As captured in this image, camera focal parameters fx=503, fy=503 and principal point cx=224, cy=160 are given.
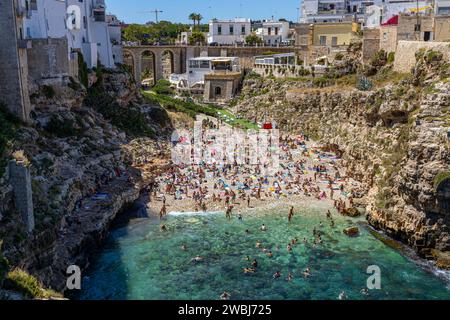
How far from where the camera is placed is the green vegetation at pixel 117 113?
138 feet

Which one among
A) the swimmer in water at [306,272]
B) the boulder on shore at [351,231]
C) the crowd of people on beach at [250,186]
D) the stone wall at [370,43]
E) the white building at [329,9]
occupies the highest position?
the white building at [329,9]

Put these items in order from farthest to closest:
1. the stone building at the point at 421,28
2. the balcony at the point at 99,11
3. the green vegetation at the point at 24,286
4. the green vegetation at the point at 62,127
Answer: the balcony at the point at 99,11, the stone building at the point at 421,28, the green vegetation at the point at 62,127, the green vegetation at the point at 24,286

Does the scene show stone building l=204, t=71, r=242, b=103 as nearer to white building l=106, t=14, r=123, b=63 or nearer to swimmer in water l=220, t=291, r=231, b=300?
white building l=106, t=14, r=123, b=63

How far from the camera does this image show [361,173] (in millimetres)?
35656

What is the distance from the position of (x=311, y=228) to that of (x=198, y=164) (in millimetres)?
13743

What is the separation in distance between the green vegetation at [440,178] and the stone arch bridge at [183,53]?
39476 millimetres

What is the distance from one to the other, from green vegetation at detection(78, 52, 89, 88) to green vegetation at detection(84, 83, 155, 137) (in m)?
1.15

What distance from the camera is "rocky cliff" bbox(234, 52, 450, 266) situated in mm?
24969

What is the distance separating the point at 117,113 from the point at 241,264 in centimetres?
2292

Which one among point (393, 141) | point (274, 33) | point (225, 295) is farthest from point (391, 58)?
point (274, 33)

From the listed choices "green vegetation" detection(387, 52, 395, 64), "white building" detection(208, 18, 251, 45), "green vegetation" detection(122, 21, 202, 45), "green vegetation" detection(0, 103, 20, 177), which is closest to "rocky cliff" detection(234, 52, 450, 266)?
"green vegetation" detection(387, 52, 395, 64)

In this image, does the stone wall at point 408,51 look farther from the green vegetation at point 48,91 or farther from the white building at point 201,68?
the green vegetation at point 48,91

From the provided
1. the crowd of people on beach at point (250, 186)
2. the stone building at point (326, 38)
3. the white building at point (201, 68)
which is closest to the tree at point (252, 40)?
the white building at point (201, 68)

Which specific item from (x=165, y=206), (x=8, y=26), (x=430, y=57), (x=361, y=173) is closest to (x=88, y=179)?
(x=165, y=206)
